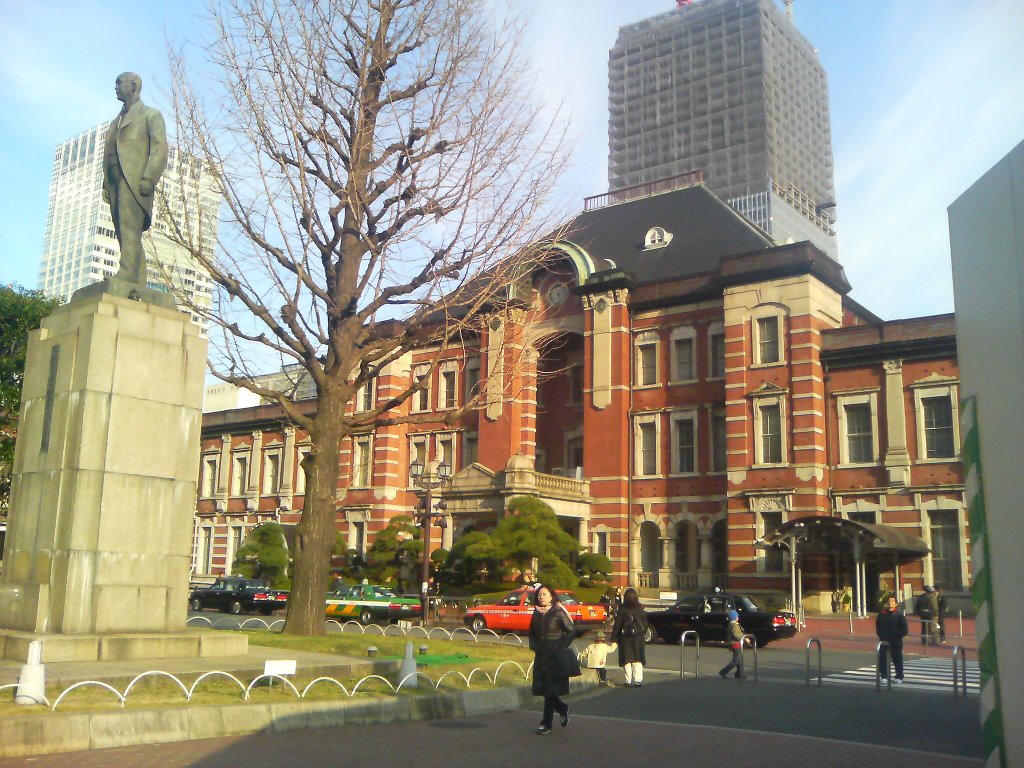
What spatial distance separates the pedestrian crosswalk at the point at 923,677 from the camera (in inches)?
647

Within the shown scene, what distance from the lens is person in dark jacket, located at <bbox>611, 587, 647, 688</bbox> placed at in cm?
1575

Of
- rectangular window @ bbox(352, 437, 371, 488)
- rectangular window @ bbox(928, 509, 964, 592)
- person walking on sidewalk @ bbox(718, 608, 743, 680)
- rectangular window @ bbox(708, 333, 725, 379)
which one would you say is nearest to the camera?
person walking on sidewalk @ bbox(718, 608, 743, 680)

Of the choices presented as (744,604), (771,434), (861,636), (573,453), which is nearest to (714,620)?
(744,604)

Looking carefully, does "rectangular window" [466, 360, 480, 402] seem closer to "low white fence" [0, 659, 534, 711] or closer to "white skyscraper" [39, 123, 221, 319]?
"white skyscraper" [39, 123, 221, 319]

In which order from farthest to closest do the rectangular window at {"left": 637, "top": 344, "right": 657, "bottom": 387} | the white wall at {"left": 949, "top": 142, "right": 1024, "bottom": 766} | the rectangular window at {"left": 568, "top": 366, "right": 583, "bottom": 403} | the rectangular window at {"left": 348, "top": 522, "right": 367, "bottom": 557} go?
the rectangular window at {"left": 348, "top": 522, "right": 367, "bottom": 557} → the rectangular window at {"left": 568, "top": 366, "right": 583, "bottom": 403} → the rectangular window at {"left": 637, "top": 344, "right": 657, "bottom": 387} → the white wall at {"left": 949, "top": 142, "right": 1024, "bottom": 766}

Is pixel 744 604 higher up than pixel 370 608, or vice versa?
pixel 744 604

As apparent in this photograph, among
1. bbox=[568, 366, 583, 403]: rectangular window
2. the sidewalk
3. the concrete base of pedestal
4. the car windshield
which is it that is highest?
bbox=[568, 366, 583, 403]: rectangular window

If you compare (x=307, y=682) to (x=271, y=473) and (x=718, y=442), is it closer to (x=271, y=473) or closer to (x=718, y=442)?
(x=718, y=442)

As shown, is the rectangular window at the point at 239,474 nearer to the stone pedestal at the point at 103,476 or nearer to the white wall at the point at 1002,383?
the stone pedestal at the point at 103,476

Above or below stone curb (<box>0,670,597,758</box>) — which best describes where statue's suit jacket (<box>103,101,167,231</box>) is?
above

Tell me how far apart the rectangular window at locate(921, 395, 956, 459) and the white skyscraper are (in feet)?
82.6

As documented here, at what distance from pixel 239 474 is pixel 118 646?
152 feet

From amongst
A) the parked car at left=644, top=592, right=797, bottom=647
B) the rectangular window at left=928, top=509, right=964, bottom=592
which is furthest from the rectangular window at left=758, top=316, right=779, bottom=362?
the parked car at left=644, top=592, right=797, bottom=647

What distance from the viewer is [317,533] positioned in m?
17.2
